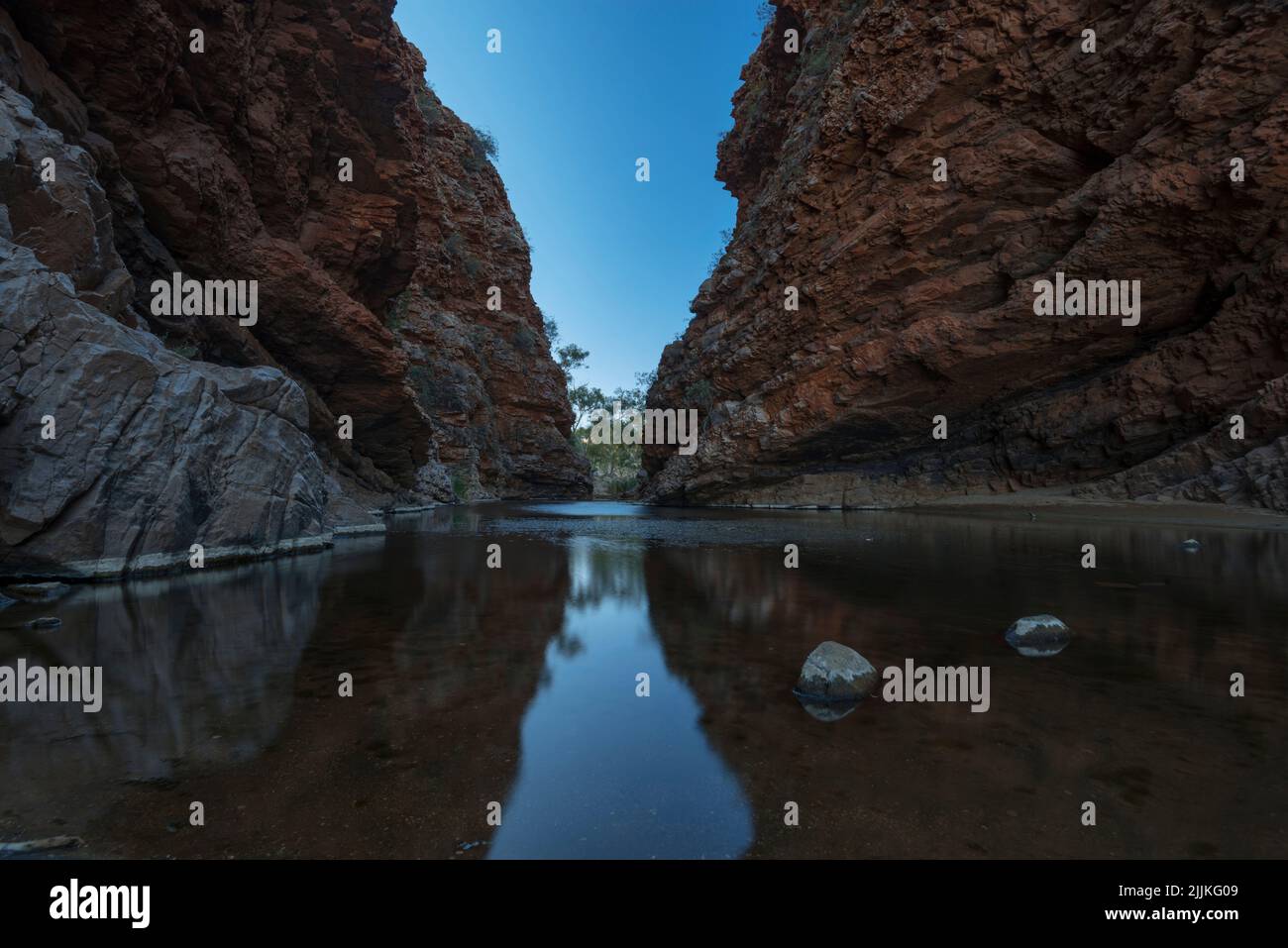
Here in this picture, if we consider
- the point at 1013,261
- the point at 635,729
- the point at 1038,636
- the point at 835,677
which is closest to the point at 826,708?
the point at 835,677

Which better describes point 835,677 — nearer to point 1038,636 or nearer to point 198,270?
point 1038,636

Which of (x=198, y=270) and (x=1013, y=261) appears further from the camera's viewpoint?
(x=1013, y=261)

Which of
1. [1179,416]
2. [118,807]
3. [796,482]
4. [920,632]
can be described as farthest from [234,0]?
[1179,416]

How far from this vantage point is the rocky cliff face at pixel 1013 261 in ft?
65.5

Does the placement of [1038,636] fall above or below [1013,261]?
below

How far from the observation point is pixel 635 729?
12.7ft

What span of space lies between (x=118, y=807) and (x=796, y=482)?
34130 millimetres

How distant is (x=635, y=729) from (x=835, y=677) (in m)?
1.65

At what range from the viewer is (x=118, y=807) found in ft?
8.96

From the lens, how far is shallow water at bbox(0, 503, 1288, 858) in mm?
2574

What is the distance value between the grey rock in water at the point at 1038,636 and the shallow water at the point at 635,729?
0.20 metres

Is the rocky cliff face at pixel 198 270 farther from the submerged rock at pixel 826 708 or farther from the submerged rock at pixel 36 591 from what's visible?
the submerged rock at pixel 826 708

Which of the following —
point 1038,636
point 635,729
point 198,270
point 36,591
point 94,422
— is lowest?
point 635,729
